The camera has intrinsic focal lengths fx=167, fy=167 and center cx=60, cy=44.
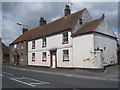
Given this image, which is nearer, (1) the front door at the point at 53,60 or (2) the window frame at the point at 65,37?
(2) the window frame at the point at 65,37

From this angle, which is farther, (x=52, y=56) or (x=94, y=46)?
(x=52, y=56)

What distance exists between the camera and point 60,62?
79.4 ft

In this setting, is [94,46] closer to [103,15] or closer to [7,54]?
[103,15]

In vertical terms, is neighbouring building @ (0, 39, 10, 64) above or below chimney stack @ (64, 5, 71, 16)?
below

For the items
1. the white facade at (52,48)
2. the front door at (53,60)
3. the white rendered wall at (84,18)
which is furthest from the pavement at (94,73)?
the white rendered wall at (84,18)

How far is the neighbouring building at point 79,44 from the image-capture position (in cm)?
2062

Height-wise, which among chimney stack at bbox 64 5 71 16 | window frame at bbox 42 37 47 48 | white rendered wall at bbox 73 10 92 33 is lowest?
window frame at bbox 42 37 47 48

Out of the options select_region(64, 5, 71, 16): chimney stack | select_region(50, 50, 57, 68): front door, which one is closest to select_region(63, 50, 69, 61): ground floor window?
select_region(50, 50, 57, 68): front door

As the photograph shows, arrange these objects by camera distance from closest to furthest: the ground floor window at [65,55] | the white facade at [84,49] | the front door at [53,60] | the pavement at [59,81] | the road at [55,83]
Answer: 1. the road at [55,83]
2. the pavement at [59,81]
3. the white facade at [84,49]
4. the ground floor window at [65,55]
5. the front door at [53,60]

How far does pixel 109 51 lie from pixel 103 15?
524 centimetres

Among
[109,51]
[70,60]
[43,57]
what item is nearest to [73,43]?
[70,60]

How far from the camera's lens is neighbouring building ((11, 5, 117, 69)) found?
2062cm

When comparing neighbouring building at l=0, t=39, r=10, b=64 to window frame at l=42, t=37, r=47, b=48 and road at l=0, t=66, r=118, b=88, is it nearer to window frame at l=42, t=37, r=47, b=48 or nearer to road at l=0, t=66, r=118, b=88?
window frame at l=42, t=37, r=47, b=48

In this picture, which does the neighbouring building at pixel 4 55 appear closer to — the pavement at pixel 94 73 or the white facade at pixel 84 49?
the white facade at pixel 84 49
